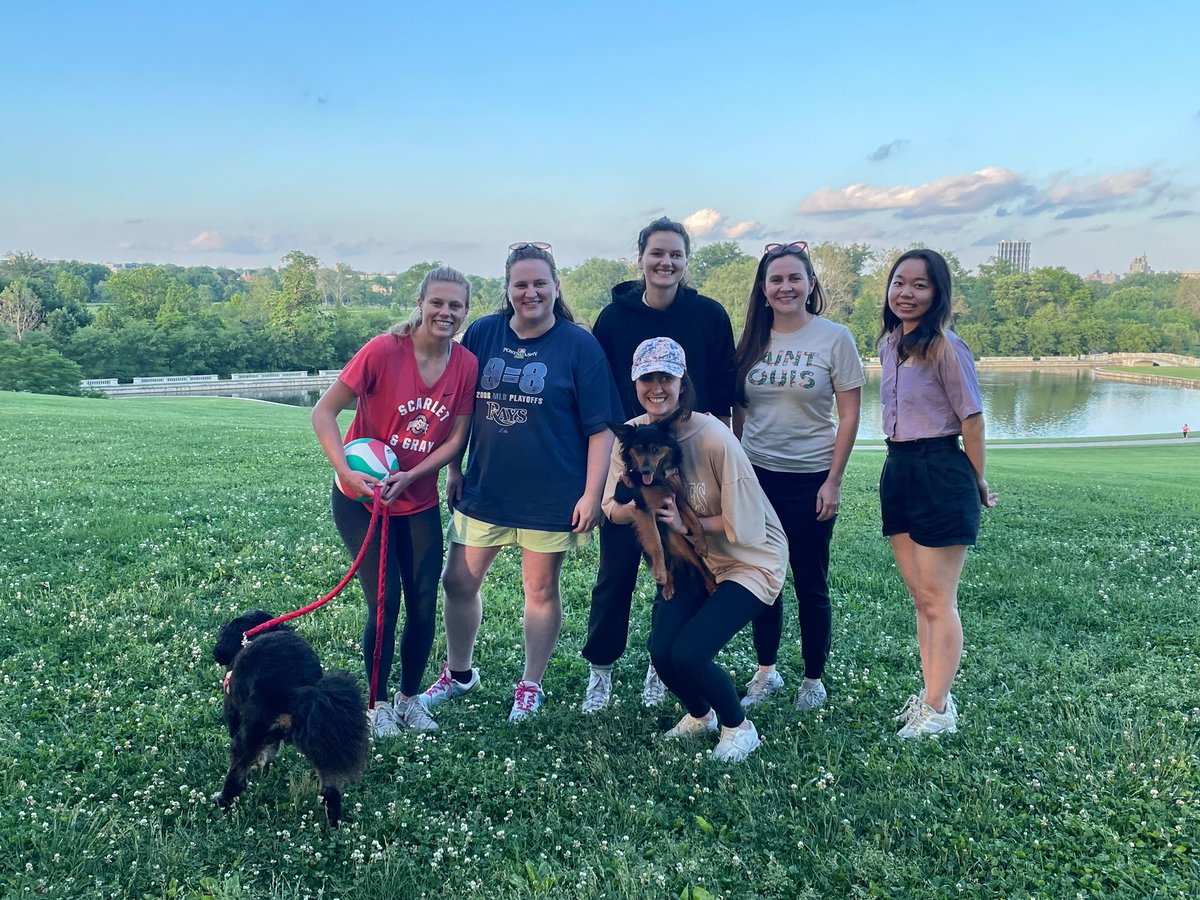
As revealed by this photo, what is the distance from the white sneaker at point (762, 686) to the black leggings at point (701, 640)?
2.04 feet

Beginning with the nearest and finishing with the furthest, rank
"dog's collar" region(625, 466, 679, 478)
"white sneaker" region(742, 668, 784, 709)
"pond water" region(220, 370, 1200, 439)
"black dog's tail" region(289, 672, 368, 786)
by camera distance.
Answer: "black dog's tail" region(289, 672, 368, 786) < "dog's collar" region(625, 466, 679, 478) < "white sneaker" region(742, 668, 784, 709) < "pond water" region(220, 370, 1200, 439)

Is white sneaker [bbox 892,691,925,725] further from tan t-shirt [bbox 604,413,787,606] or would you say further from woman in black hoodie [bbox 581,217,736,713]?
woman in black hoodie [bbox 581,217,736,713]

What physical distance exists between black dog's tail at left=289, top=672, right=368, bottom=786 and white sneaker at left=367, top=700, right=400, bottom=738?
76 cm

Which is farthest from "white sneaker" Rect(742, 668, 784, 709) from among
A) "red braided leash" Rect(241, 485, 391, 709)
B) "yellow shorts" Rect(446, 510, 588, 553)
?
"red braided leash" Rect(241, 485, 391, 709)

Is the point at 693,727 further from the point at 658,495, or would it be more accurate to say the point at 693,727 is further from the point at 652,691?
the point at 658,495

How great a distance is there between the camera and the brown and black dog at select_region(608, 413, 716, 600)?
3543 millimetres

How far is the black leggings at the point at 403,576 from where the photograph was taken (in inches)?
152

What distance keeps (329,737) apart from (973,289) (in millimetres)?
114885

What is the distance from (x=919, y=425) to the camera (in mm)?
3684

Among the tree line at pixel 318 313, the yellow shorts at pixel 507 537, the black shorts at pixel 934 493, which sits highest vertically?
the tree line at pixel 318 313

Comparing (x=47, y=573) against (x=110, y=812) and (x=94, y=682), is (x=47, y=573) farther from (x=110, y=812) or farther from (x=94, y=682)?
(x=110, y=812)

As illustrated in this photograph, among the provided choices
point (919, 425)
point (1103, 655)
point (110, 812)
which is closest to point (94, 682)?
point (110, 812)

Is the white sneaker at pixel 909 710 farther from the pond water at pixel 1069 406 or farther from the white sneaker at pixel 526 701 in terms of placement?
the pond water at pixel 1069 406

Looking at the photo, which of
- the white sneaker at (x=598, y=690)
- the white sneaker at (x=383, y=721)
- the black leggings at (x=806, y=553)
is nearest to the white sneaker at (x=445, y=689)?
the white sneaker at (x=383, y=721)
